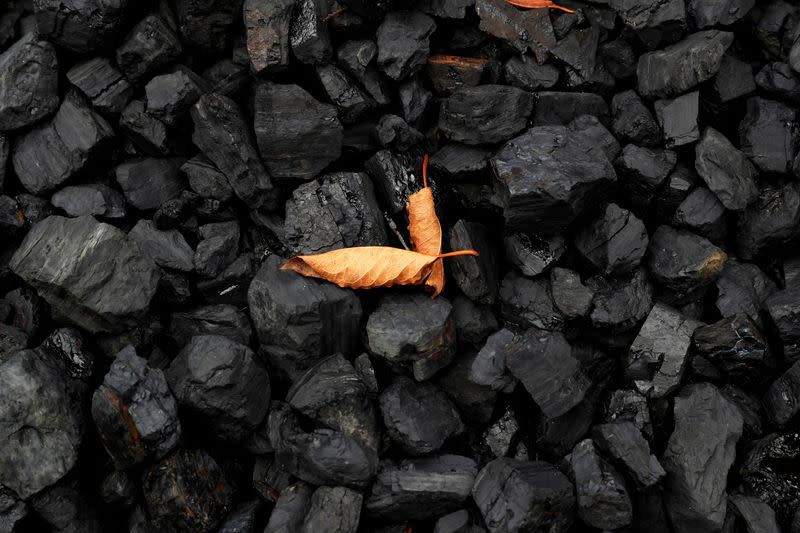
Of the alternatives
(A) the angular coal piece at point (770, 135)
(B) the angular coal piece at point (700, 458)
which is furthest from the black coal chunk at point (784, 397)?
(A) the angular coal piece at point (770, 135)

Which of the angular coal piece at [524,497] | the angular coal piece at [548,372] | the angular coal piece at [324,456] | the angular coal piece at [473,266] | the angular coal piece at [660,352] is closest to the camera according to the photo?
the angular coal piece at [524,497]

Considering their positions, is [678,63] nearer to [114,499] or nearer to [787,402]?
[787,402]

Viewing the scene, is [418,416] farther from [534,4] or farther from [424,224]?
[534,4]

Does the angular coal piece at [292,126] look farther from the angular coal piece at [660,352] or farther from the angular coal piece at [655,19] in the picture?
the angular coal piece at [660,352]

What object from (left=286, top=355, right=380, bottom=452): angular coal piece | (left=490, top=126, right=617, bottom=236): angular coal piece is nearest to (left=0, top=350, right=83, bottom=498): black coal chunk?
(left=286, top=355, right=380, bottom=452): angular coal piece

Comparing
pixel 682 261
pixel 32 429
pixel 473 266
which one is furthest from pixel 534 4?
pixel 32 429
